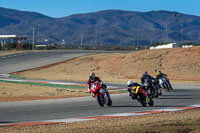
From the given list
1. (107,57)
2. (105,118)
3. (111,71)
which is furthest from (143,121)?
(107,57)

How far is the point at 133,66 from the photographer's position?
187 feet

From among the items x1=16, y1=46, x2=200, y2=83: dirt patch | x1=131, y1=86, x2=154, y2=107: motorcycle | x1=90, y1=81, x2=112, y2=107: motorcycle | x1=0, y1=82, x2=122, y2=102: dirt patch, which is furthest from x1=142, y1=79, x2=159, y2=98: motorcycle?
x1=16, y1=46, x2=200, y2=83: dirt patch

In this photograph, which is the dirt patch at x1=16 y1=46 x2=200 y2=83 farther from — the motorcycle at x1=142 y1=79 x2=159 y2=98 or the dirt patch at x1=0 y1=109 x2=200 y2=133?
the dirt patch at x1=0 y1=109 x2=200 y2=133

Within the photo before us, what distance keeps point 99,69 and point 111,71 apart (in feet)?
9.46

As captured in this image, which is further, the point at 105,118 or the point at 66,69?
the point at 66,69

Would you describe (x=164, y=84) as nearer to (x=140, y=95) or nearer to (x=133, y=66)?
(x=140, y=95)

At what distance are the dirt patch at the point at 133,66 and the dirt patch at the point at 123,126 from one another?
36.2 meters

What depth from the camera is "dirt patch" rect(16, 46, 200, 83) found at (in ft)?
173

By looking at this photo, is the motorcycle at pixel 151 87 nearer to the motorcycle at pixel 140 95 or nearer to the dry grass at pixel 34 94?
the motorcycle at pixel 140 95

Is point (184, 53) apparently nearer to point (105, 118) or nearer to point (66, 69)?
point (66, 69)

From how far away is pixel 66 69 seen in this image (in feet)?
196

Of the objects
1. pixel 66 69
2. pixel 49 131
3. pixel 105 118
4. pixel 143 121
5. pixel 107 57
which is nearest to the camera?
pixel 49 131

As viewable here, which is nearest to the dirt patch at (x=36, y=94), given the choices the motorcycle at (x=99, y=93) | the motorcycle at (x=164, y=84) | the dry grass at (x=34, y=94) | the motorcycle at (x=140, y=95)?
the dry grass at (x=34, y=94)

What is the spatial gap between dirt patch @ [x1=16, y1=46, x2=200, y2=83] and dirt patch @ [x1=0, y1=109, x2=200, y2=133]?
3621 centimetres
